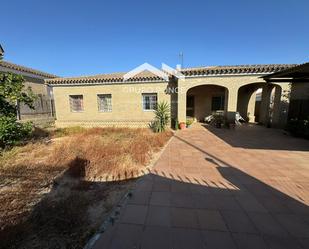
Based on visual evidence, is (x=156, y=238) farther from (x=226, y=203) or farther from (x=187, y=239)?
(x=226, y=203)

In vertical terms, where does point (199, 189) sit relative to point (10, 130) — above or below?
below

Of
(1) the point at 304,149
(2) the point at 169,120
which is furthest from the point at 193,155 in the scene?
(2) the point at 169,120

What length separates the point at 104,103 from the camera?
1304 centimetres

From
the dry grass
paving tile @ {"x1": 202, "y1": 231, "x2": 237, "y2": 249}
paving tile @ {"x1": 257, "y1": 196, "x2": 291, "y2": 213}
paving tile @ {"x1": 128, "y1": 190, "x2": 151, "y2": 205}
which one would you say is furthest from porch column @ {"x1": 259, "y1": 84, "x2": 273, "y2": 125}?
paving tile @ {"x1": 202, "y1": 231, "x2": 237, "y2": 249}

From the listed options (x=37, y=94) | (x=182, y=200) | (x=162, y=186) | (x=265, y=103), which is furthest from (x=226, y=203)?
(x=37, y=94)

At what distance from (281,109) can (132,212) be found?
1159cm

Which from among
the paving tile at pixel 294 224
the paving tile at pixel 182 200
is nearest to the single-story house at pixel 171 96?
the paving tile at pixel 182 200

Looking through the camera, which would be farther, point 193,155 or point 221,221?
point 193,155

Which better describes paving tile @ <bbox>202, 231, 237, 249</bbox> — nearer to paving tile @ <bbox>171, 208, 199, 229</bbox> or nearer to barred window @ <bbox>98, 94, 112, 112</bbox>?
paving tile @ <bbox>171, 208, 199, 229</bbox>

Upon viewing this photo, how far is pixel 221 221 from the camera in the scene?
2.52m

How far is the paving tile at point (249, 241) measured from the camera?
6.73 ft

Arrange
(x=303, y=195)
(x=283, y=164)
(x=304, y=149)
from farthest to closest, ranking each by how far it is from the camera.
Answer: (x=304, y=149)
(x=283, y=164)
(x=303, y=195)

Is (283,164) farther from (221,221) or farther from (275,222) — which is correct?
(221,221)

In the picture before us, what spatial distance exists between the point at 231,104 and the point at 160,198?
9.41 metres
